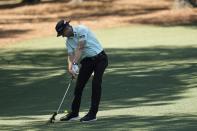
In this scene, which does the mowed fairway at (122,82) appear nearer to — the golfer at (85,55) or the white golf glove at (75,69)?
the golfer at (85,55)

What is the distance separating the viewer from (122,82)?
1978cm

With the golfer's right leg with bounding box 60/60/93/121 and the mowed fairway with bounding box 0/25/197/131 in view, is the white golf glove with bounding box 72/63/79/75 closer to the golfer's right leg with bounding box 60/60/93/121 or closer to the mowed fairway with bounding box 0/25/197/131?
the golfer's right leg with bounding box 60/60/93/121

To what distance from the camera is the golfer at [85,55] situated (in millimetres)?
12062

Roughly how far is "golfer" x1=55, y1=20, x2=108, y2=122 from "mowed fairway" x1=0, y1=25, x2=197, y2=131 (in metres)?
0.59

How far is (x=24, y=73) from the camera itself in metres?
22.8

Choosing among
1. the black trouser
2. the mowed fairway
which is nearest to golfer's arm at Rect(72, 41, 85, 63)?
the black trouser

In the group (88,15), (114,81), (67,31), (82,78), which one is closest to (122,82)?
(114,81)

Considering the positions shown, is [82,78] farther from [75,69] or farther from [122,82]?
[122,82]

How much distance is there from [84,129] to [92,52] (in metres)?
1.46

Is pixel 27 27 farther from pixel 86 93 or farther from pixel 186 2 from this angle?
pixel 86 93

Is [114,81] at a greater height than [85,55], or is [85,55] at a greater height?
[85,55]

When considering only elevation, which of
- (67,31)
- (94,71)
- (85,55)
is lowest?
(94,71)

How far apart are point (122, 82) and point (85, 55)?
7.53 m

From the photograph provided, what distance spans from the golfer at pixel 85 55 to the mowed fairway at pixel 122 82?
1.92 ft
